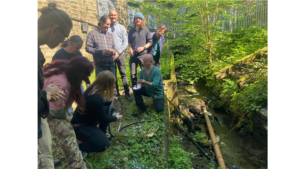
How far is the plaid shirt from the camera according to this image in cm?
249

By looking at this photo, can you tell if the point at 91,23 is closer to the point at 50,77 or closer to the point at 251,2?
the point at 50,77

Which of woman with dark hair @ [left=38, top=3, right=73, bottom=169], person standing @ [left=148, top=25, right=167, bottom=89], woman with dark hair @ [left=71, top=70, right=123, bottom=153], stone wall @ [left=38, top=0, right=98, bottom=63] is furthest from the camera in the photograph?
person standing @ [left=148, top=25, right=167, bottom=89]

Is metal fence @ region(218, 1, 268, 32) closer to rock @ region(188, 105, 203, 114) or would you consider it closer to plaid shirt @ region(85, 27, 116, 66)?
rock @ region(188, 105, 203, 114)

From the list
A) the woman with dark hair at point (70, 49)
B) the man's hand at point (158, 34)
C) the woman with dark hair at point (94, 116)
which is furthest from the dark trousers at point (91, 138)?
the man's hand at point (158, 34)

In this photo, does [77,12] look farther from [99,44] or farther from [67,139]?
[67,139]

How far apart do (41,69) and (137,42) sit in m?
1.93

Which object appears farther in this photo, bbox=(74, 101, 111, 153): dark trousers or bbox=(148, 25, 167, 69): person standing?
bbox=(148, 25, 167, 69): person standing

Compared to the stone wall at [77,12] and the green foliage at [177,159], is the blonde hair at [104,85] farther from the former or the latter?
the green foliage at [177,159]

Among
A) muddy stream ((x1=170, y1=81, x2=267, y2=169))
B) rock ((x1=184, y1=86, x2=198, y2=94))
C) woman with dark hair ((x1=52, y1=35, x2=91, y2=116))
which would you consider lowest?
muddy stream ((x1=170, y1=81, x2=267, y2=169))

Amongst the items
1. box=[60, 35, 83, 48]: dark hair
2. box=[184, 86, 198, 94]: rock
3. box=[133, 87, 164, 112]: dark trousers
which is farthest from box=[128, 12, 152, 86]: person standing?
box=[184, 86, 198, 94]: rock

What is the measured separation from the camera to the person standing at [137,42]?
3.40 m

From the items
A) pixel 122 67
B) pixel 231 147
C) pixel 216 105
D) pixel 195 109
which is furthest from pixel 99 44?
pixel 216 105

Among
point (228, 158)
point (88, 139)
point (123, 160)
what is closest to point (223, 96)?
point (228, 158)

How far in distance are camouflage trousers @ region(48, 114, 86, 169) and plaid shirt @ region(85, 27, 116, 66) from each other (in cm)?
86
